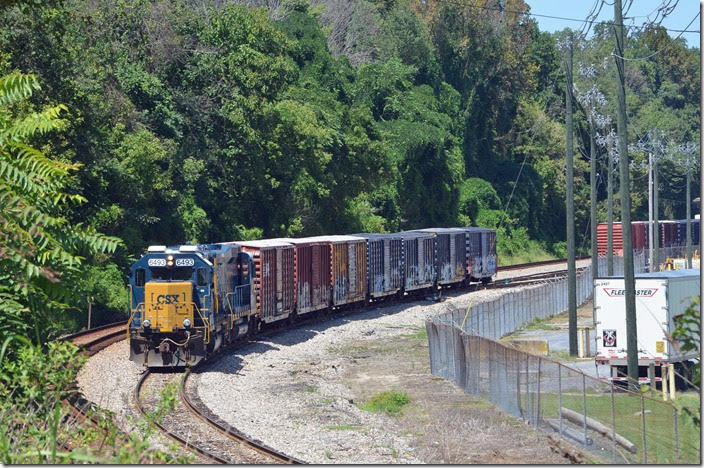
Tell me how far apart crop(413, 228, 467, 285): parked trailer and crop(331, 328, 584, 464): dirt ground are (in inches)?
743

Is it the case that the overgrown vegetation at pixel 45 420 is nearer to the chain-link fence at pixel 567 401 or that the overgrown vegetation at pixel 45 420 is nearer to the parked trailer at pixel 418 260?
the chain-link fence at pixel 567 401

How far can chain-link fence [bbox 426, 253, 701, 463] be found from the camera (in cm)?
1683

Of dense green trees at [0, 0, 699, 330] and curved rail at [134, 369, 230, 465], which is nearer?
curved rail at [134, 369, 230, 465]

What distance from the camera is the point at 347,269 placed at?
42.6 metres

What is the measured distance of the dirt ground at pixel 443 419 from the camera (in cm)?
1786

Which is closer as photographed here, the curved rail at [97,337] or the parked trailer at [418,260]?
the curved rail at [97,337]

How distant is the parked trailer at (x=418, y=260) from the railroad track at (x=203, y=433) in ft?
80.8

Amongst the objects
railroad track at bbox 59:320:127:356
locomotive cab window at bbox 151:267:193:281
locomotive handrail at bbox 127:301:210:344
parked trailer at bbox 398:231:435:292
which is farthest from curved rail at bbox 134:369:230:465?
parked trailer at bbox 398:231:435:292

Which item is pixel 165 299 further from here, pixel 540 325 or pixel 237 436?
pixel 540 325

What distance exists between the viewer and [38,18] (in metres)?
36.5

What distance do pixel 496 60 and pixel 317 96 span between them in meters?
38.2

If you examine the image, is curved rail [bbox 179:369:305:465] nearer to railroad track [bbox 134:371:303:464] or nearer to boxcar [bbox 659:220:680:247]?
railroad track [bbox 134:371:303:464]

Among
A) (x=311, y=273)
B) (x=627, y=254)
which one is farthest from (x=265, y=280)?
(x=627, y=254)

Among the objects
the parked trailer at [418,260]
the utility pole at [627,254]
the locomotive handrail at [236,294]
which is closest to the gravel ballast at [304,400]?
the locomotive handrail at [236,294]
